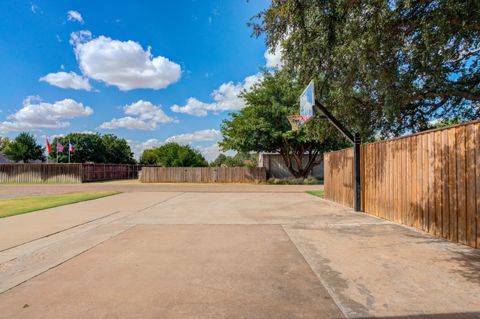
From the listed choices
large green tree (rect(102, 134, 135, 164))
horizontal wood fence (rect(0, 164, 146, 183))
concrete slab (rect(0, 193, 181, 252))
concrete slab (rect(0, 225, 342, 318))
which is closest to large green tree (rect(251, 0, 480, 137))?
concrete slab (rect(0, 225, 342, 318))

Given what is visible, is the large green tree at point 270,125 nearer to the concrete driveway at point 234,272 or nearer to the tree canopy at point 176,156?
the tree canopy at point 176,156

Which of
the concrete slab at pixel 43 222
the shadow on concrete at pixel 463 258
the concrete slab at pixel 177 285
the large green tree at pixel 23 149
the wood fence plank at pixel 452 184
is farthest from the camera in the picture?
the large green tree at pixel 23 149

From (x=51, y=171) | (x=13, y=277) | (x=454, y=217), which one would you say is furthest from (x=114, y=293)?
(x=51, y=171)

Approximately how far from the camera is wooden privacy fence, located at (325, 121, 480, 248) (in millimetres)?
5832

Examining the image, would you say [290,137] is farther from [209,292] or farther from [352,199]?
[209,292]

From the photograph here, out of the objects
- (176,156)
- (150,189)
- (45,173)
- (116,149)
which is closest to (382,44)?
(150,189)

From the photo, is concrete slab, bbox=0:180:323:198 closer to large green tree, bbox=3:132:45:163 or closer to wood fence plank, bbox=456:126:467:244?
wood fence plank, bbox=456:126:467:244

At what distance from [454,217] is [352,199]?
5.42m

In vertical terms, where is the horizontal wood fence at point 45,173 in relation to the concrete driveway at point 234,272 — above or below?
above

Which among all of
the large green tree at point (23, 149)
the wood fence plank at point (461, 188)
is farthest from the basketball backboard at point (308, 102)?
the large green tree at point (23, 149)

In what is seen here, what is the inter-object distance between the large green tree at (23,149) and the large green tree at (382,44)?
5281 centimetres

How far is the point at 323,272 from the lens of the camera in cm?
452

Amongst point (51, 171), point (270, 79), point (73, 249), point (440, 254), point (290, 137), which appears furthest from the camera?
point (51, 171)

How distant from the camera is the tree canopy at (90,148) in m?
59.6
